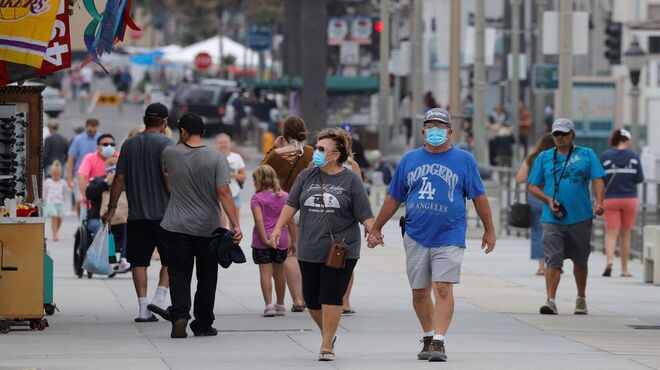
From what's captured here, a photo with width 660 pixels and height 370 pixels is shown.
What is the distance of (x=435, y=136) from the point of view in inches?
481

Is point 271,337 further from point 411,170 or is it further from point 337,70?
point 337,70

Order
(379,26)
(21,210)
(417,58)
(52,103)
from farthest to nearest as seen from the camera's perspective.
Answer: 1. (52,103)
2. (379,26)
3. (417,58)
4. (21,210)

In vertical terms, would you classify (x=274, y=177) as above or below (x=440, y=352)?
above

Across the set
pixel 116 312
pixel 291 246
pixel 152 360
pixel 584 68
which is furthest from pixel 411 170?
pixel 584 68

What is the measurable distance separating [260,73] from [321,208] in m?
54.7

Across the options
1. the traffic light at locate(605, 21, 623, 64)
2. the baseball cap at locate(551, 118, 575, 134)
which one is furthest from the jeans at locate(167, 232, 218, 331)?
the traffic light at locate(605, 21, 623, 64)

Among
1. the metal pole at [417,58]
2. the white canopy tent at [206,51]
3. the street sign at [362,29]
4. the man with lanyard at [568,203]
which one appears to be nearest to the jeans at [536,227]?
the man with lanyard at [568,203]

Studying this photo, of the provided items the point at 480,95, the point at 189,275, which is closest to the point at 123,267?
the point at 189,275

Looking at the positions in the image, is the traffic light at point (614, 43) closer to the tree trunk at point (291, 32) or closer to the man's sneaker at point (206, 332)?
the tree trunk at point (291, 32)

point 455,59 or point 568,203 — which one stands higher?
point 455,59

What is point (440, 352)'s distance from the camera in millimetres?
12070

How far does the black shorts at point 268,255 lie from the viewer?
50.3 ft

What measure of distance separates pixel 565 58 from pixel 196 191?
15.5 metres

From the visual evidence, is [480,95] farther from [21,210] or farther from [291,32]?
[21,210]
